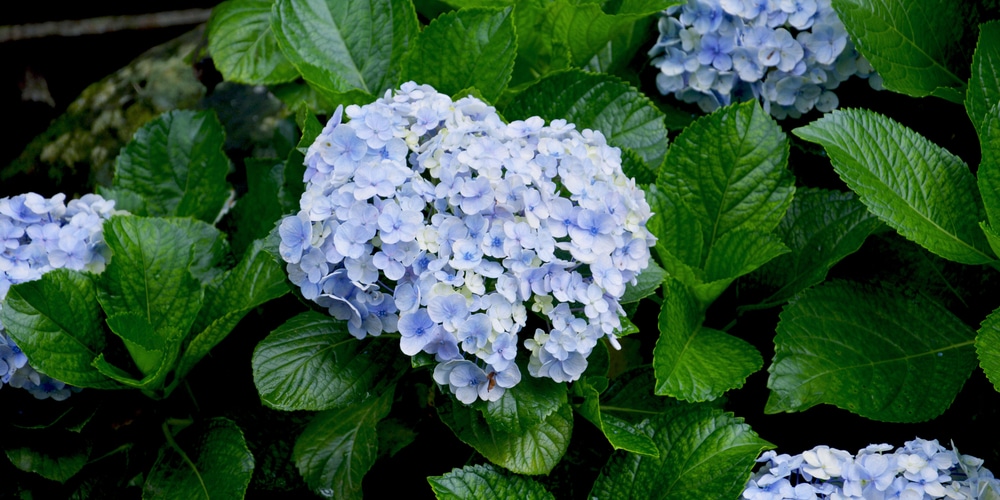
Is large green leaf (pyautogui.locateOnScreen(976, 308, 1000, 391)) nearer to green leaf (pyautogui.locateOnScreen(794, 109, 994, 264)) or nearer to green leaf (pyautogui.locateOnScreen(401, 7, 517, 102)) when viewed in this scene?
green leaf (pyautogui.locateOnScreen(794, 109, 994, 264))

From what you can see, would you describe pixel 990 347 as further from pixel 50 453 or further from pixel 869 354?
pixel 50 453

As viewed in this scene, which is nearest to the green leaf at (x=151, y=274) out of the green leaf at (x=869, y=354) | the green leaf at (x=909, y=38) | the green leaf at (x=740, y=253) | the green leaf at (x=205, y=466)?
the green leaf at (x=205, y=466)

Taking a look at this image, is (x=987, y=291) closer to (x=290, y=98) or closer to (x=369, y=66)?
(x=369, y=66)

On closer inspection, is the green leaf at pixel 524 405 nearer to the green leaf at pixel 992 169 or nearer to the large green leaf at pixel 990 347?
→ the large green leaf at pixel 990 347

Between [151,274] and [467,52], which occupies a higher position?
[467,52]

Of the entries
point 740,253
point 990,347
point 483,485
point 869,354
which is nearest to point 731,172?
point 740,253

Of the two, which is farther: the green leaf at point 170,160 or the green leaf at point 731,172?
the green leaf at point 170,160
